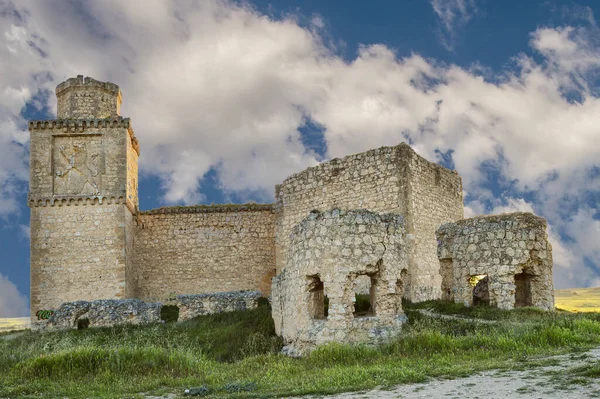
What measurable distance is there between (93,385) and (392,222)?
6.41 meters

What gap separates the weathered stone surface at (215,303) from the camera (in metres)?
19.6

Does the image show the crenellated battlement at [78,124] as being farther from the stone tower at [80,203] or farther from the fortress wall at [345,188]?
the fortress wall at [345,188]

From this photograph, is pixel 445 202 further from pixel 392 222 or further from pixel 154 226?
pixel 154 226

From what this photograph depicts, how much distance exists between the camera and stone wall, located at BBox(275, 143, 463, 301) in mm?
19719

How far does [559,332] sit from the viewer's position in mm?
10969

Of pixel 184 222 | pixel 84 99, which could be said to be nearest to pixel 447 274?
Result: pixel 184 222

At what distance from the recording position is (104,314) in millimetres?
19484

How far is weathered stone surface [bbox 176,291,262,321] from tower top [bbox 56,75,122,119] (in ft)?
33.5

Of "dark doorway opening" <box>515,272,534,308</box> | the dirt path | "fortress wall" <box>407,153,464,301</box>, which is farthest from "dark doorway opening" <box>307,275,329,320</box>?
"fortress wall" <box>407,153,464,301</box>

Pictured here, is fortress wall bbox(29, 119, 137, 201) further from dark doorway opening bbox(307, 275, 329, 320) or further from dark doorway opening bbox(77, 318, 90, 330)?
dark doorway opening bbox(307, 275, 329, 320)

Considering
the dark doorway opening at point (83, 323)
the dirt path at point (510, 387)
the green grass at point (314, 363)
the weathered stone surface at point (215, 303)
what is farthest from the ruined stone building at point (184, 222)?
the dirt path at point (510, 387)

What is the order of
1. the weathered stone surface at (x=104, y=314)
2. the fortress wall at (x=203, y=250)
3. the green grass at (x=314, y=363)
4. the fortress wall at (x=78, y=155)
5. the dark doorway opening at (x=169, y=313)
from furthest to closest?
the fortress wall at (x=203, y=250) → the fortress wall at (x=78, y=155) → the dark doorway opening at (x=169, y=313) → the weathered stone surface at (x=104, y=314) → the green grass at (x=314, y=363)

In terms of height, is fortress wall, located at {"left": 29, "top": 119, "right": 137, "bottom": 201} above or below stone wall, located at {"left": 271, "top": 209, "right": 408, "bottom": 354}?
above

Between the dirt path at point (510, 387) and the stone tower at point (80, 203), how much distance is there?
1775 centimetres
